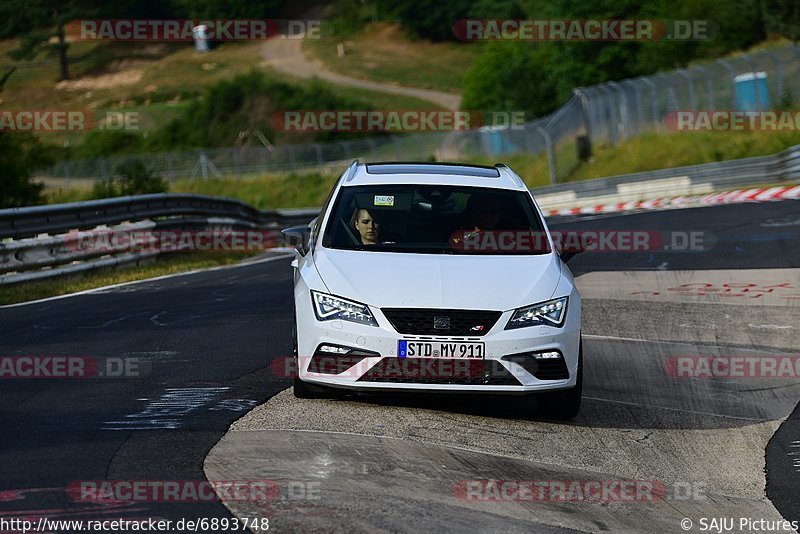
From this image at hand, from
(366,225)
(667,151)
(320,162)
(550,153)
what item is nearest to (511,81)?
(320,162)

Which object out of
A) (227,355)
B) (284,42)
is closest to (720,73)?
(227,355)

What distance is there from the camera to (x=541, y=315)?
8203 mm

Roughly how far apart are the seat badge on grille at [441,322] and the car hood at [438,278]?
67 mm

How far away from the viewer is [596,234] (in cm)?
2372

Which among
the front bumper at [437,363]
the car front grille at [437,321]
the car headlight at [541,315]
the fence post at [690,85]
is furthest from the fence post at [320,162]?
the car front grille at [437,321]

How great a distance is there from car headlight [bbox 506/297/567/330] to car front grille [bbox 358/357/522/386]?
292 millimetres

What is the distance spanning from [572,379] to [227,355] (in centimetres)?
344

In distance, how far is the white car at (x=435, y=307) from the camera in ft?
26.2

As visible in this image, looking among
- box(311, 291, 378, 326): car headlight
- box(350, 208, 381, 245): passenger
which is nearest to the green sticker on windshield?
box(350, 208, 381, 245): passenger

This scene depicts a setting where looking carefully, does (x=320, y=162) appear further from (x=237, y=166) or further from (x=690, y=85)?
(x=690, y=85)

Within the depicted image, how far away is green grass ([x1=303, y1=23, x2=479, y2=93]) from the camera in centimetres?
11012

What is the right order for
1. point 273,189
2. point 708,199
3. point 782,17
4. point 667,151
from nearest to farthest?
1. point 708,199
2. point 667,151
3. point 782,17
4. point 273,189

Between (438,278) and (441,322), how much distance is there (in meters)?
0.41

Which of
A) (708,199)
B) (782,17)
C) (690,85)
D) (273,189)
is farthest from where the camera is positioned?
(273,189)
